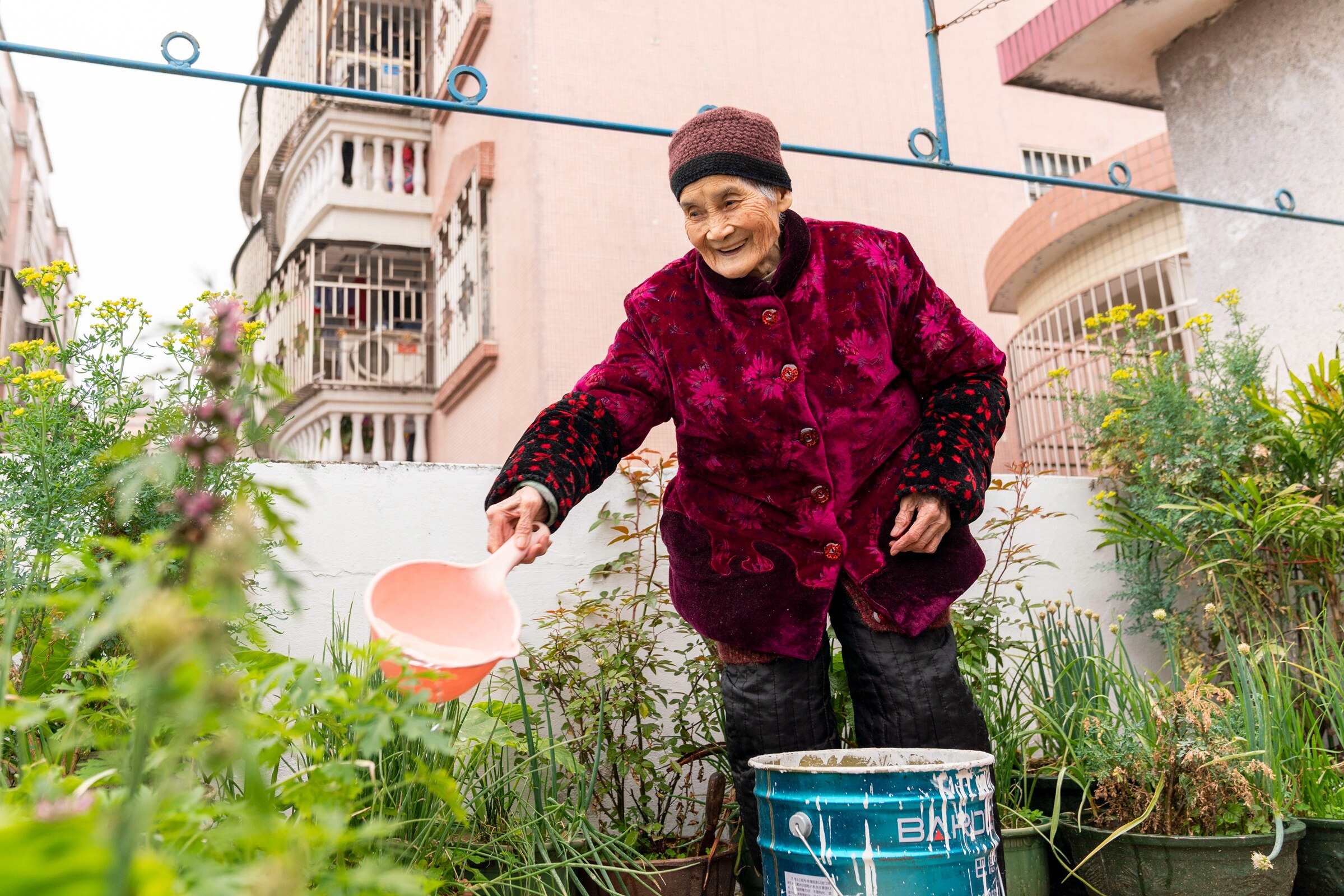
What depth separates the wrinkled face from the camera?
1.71 meters

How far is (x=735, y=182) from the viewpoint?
171 centimetres

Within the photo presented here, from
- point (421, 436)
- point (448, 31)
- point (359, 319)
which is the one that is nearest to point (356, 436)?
point (421, 436)

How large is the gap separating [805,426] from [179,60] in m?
1.67

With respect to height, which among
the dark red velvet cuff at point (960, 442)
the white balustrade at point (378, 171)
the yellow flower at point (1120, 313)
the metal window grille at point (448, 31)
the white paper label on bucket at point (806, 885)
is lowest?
the white paper label on bucket at point (806, 885)

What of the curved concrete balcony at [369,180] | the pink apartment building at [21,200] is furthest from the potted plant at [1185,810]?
the pink apartment building at [21,200]

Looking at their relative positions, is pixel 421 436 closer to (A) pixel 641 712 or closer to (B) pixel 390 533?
(B) pixel 390 533

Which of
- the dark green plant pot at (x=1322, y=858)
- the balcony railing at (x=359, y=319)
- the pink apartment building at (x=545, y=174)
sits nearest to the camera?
the dark green plant pot at (x=1322, y=858)

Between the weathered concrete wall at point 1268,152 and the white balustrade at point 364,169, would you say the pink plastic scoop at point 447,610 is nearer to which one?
the weathered concrete wall at point 1268,152

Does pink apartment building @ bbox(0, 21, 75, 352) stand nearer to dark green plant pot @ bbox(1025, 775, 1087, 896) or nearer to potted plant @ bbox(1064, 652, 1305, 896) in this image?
dark green plant pot @ bbox(1025, 775, 1087, 896)

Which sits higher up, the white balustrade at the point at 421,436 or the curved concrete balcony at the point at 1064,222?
the curved concrete balcony at the point at 1064,222

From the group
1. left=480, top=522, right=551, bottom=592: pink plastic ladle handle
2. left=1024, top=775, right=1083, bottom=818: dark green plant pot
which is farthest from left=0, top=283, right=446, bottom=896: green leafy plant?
left=1024, top=775, right=1083, bottom=818: dark green plant pot

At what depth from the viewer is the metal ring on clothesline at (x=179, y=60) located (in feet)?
7.40

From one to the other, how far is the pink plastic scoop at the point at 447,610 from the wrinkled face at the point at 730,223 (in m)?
0.69

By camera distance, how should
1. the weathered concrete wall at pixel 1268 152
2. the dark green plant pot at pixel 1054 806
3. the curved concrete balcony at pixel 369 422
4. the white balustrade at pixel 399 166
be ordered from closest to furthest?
1. the dark green plant pot at pixel 1054 806
2. the weathered concrete wall at pixel 1268 152
3. the curved concrete balcony at pixel 369 422
4. the white balustrade at pixel 399 166
